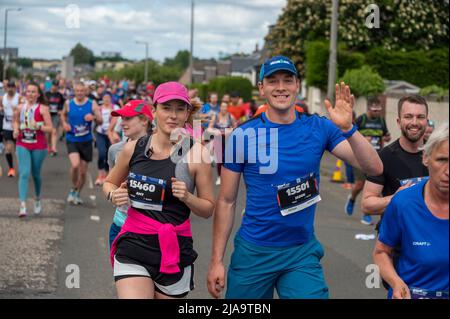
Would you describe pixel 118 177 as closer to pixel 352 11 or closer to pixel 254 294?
pixel 254 294

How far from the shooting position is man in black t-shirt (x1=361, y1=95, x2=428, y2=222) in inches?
221

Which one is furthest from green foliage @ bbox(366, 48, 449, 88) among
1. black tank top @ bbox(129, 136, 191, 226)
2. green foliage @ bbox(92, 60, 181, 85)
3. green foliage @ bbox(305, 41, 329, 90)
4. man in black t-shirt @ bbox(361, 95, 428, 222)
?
green foliage @ bbox(92, 60, 181, 85)

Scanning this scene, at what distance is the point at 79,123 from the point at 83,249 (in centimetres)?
422

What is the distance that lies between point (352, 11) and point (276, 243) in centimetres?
3158

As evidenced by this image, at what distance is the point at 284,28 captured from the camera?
37125mm

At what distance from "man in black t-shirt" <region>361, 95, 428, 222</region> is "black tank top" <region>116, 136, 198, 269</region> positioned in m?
1.34

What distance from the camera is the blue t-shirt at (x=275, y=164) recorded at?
4.80m

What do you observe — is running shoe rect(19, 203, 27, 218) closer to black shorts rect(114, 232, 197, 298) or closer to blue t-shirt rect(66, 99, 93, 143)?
blue t-shirt rect(66, 99, 93, 143)

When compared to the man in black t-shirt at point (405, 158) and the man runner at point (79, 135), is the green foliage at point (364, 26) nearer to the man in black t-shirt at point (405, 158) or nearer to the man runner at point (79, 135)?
the man runner at point (79, 135)

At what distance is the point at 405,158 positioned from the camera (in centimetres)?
568

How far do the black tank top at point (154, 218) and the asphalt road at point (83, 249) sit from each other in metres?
2.75

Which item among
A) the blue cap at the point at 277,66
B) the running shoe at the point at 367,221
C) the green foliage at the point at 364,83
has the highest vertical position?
the green foliage at the point at 364,83

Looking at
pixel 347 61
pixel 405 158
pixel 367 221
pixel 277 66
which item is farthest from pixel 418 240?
pixel 347 61

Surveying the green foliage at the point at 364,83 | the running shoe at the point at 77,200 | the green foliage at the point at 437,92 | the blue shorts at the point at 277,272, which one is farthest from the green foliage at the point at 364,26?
the blue shorts at the point at 277,272
